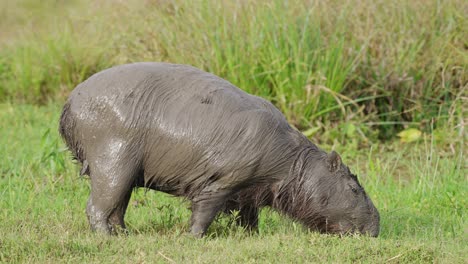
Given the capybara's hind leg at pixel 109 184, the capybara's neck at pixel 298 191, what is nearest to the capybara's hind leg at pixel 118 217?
the capybara's hind leg at pixel 109 184

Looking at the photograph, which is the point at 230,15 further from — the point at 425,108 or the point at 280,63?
the point at 425,108

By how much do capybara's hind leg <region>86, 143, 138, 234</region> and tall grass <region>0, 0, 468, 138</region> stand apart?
333cm

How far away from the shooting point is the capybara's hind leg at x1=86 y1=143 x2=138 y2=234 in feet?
16.5

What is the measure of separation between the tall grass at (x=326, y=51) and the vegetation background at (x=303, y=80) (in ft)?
0.05

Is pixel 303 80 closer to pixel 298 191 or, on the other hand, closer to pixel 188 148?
pixel 298 191

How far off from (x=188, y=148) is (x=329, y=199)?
951 mm

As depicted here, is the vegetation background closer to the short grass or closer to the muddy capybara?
the short grass

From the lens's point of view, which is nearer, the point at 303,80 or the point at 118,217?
the point at 118,217

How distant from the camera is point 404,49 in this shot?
8.68 m

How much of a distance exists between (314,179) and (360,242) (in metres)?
0.50

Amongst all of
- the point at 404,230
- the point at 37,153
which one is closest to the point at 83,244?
the point at 404,230

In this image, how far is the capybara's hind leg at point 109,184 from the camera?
504cm

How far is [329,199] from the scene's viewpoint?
211 inches

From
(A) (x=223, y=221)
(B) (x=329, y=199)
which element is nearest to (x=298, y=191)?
(B) (x=329, y=199)
